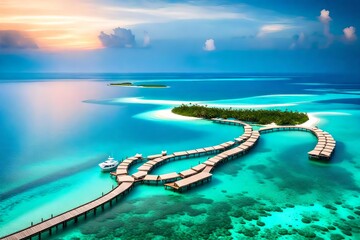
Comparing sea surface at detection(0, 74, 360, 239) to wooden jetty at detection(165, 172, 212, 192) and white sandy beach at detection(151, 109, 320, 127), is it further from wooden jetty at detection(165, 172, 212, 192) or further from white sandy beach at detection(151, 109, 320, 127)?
white sandy beach at detection(151, 109, 320, 127)

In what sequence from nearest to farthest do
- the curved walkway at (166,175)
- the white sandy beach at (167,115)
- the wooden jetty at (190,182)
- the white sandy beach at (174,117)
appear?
the curved walkway at (166,175) → the wooden jetty at (190,182) → the white sandy beach at (174,117) → the white sandy beach at (167,115)

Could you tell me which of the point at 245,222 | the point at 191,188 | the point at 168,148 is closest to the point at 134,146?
the point at 168,148

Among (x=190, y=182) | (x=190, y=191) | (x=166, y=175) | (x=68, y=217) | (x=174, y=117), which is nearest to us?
(x=68, y=217)

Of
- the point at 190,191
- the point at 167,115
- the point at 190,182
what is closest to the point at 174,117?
the point at 167,115

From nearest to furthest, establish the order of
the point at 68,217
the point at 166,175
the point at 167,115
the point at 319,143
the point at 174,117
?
the point at 68,217, the point at 166,175, the point at 319,143, the point at 174,117, the point at 167,115

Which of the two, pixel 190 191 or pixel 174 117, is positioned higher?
pixel 174 117

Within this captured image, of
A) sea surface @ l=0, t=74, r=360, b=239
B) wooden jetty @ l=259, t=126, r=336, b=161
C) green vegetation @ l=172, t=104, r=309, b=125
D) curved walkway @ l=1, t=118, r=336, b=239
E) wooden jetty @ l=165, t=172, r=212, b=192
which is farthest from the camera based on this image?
green vegetation @ l=172, t=104, r=309, b=125

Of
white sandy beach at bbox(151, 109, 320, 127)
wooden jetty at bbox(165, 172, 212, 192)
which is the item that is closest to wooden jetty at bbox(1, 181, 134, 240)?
wooden jetty at bbox(165, 172, 212, 192)

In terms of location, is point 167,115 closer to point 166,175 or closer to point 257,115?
point 257,115

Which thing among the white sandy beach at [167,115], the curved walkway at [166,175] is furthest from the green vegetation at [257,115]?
the curved walkway at [166,175]

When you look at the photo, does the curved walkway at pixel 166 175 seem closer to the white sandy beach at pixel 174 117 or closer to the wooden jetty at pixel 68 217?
the wooden jetty at pixel 68 217
